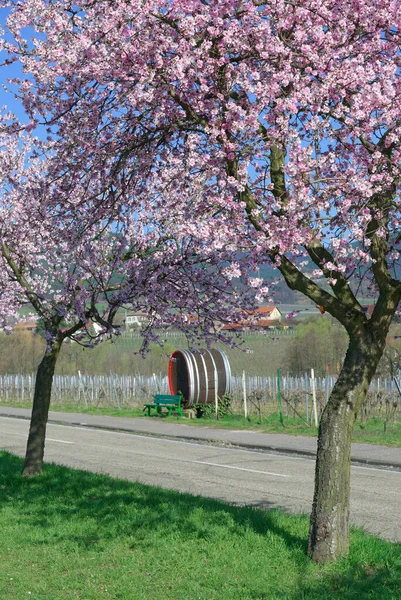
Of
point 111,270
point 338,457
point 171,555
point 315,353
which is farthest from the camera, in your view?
point 315,353

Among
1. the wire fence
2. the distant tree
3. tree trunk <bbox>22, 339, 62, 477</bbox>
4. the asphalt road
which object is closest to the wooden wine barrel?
the wire fence

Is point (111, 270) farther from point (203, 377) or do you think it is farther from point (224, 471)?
point (203, 377)

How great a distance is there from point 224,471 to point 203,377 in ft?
48.5

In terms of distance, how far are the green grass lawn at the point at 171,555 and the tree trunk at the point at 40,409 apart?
7.06 ft

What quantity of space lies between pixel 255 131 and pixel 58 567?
4.62m

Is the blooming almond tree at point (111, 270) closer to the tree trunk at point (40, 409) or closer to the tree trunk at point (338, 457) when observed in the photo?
the tree trunk at point (40, 409)

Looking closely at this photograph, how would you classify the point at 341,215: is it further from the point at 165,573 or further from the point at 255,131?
the point at 165,573

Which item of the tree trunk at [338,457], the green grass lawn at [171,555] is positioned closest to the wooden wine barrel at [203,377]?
the green grass lawn at [171,555]

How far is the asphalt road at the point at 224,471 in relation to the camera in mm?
11705

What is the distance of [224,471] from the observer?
1593 cm

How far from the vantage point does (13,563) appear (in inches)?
309

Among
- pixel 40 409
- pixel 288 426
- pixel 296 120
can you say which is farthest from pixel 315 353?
pixel 296 120

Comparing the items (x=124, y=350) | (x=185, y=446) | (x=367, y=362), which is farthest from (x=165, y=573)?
(x=124, y=350)

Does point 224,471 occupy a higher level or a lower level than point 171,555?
higher
